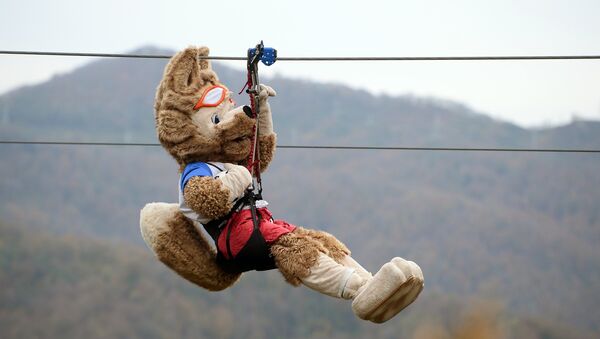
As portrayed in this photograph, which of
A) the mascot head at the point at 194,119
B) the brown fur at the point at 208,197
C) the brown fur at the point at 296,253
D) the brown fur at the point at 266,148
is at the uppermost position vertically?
the mascot head at the point at 194,119

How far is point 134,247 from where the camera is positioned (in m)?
59.1

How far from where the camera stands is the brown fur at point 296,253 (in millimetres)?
5832

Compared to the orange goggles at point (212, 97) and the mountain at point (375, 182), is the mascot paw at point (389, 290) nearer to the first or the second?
the orange goggles at point (212, 97)

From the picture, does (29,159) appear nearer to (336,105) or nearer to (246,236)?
(336,105)

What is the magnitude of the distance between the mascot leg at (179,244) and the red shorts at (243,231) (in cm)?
21

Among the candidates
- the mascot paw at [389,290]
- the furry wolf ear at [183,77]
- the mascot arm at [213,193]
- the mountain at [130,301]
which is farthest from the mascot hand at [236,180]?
the mountain at [130,301]

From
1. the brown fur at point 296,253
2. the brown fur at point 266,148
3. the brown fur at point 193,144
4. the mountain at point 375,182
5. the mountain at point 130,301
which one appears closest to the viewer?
the brown fur at point 296,253

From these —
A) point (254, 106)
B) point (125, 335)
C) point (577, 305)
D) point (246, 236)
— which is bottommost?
point (125, 335)

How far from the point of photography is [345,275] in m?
5.80

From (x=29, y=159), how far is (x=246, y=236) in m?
69.2

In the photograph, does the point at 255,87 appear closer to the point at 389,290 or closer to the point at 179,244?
the point at 179,244

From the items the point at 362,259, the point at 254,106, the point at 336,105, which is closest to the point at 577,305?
the point at 362,259

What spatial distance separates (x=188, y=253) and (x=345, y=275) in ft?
2.84

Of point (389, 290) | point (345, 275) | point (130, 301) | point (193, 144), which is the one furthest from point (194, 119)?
point (130, 301)
